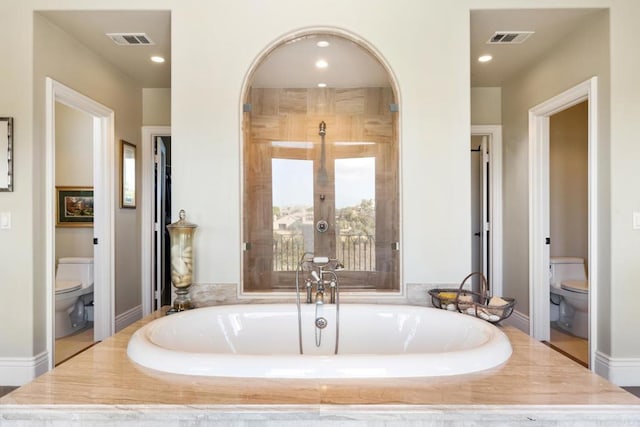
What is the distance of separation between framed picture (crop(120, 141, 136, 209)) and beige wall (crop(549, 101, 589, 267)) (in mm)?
4339

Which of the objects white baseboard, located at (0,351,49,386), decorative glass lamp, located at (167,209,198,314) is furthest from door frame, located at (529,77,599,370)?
white baseboard, located at (0,351,49,386)

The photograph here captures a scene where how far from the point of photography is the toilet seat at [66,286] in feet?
10.8

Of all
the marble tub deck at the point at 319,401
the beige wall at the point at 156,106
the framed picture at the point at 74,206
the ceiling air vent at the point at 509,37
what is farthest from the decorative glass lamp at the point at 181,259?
the ceiling air vent at the point at 509,37

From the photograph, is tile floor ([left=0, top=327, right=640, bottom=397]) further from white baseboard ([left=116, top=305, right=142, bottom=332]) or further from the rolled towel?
the rolled towel

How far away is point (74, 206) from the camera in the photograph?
3926 millimetres

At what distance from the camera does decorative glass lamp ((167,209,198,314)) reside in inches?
89.9

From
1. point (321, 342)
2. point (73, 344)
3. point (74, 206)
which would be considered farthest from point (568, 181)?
point (74, 206)

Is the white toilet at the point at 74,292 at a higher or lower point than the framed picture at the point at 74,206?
lower

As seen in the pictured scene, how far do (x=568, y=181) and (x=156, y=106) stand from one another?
14.6ft

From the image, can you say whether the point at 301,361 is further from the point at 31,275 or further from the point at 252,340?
the point at 31,275

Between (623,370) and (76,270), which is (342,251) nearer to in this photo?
(623,370)

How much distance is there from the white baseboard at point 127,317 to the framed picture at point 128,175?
1028 mm

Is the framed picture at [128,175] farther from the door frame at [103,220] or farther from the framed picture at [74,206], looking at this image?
the framed picture at [74,206]

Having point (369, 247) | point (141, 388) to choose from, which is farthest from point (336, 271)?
point (141, 388)
